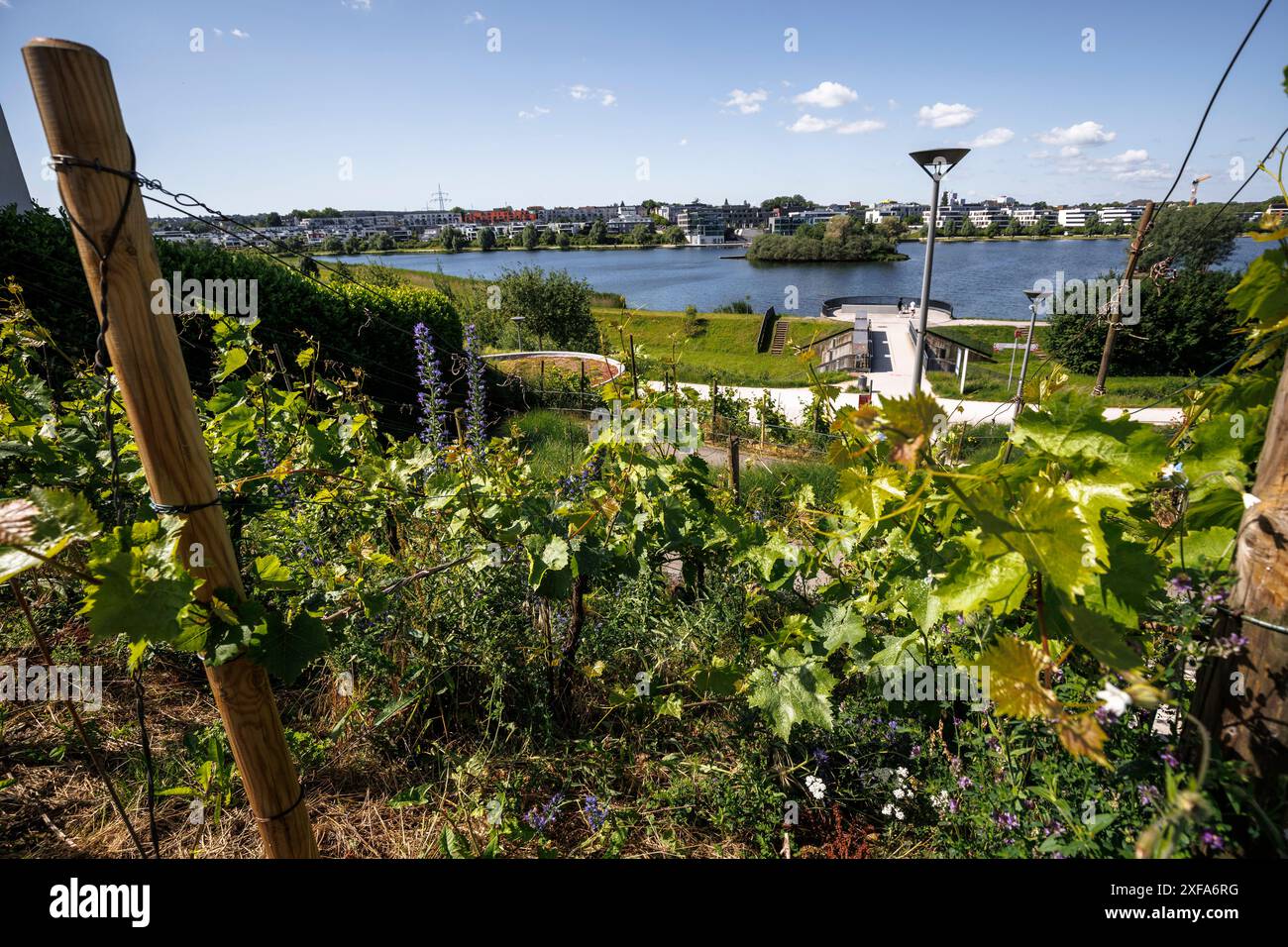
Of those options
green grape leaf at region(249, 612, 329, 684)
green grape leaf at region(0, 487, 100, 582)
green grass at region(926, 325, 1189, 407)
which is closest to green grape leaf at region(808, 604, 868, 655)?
green grape leaf at region(249, 612, 329, 684)

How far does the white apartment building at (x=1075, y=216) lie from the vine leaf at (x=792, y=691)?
13555cm

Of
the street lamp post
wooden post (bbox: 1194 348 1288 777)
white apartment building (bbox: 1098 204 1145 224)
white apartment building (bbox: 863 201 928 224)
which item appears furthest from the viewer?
white apartment building (bbox: 863 201 928 224)

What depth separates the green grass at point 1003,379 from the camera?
→ 18.8m

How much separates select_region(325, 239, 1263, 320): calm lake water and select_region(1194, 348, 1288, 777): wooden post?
1909 inches

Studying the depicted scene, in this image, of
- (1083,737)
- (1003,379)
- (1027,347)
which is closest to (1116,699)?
(1083,737)

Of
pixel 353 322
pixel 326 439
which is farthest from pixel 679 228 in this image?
pixel 326 439

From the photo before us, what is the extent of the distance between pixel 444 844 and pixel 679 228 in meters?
129

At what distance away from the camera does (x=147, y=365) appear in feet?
4.13

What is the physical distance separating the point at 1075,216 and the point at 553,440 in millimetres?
147550

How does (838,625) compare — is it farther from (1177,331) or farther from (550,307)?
(1177,331)

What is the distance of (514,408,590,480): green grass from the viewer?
6355 millimetres

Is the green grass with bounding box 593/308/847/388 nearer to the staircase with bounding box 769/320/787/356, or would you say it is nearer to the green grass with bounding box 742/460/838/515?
the staircase with bounding box 769/320/787/356
